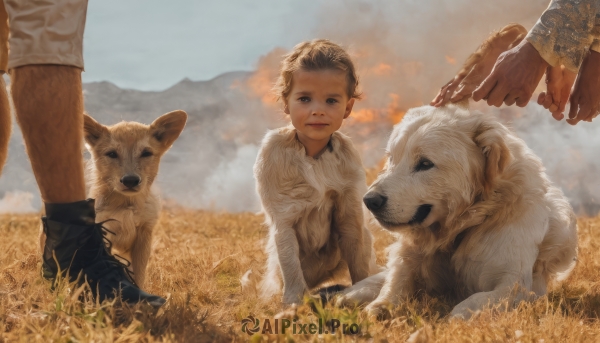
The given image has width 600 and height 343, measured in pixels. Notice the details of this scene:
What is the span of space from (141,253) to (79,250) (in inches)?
41.7

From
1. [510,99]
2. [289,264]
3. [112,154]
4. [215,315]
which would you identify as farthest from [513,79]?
[112,154]

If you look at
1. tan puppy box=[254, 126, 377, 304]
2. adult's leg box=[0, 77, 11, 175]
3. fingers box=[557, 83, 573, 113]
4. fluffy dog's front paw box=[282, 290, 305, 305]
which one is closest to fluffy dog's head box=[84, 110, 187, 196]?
adult's leg box=[0, 77, 11, 175]

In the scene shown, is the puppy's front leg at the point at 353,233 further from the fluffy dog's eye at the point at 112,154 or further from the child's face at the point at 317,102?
the fluffy dog's eye at the point at 112,154

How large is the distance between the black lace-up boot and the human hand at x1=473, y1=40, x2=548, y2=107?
234 cm

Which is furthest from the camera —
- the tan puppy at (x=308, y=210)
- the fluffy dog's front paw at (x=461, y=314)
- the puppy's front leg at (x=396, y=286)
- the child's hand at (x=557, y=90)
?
the child's hand at (x=557, y=90)

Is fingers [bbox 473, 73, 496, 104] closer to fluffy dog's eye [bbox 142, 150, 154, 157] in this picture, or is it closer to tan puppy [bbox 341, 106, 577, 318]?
tan puppy [bbox 341, 106, 577, 318]

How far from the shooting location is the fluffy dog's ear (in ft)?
11.4

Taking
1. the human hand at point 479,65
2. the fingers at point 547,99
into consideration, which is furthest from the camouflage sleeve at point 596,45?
the human hand at point 479,65

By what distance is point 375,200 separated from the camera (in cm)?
342

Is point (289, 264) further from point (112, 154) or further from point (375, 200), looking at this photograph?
point (112, 154)

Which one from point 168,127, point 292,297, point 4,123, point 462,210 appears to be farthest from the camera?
A: point 168,127

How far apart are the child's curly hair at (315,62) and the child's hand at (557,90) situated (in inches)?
53.7

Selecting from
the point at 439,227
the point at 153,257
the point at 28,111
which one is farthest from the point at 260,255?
the point at 28,111

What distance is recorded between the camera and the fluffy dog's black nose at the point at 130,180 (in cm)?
446
